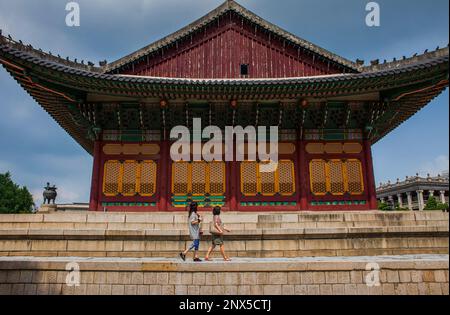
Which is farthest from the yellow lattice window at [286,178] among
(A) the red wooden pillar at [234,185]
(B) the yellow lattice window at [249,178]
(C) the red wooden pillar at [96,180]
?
(C) the red wooden pillar at [96,180]

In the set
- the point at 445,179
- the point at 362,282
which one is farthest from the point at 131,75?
the point at 445,179

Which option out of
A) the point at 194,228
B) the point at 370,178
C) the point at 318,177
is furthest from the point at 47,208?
the point at 370,178

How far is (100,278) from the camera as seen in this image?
8.25 meters

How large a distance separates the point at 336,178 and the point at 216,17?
10.7m

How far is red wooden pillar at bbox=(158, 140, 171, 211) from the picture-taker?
55.6ft

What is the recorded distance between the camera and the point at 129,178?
1738 centimetres

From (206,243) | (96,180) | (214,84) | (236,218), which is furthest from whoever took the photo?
(96,180)

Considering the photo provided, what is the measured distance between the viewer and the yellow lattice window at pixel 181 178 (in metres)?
17.2

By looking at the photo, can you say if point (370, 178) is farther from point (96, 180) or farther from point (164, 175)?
point (96, 180)

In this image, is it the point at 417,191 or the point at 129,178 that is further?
the point at 417,191

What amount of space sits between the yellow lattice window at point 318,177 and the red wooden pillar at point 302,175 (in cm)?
33

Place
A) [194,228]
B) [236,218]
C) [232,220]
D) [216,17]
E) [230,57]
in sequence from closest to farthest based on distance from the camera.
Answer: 1. [194,228]
2. [232,220]
3. [236,218]
4. [230,57]
5. [216,17]

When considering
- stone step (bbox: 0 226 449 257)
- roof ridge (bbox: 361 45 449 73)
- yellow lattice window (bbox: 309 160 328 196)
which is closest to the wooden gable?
roof ridge (bbox: 361 45 449 73)

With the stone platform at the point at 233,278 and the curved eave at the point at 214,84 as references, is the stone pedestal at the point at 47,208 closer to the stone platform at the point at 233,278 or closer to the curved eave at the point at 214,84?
the curved eave at the point at 214,84
